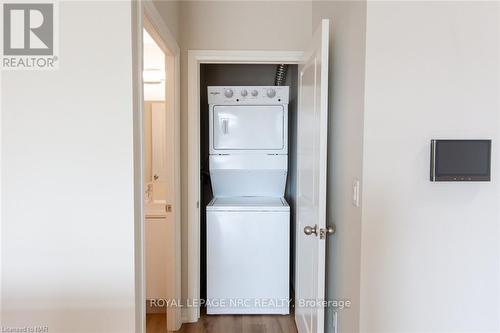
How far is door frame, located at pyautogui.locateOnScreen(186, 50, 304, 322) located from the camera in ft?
7.25

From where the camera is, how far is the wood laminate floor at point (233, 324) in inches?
88.9

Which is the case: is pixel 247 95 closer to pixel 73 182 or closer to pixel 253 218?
pixel 253 218

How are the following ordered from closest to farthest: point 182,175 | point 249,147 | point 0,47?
1. point 0,47
2. point 182,175
3. point 249,147

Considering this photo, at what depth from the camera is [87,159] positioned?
4.03ft

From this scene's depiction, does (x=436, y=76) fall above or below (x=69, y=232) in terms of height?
above

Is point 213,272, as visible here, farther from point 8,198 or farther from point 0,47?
point 0,47

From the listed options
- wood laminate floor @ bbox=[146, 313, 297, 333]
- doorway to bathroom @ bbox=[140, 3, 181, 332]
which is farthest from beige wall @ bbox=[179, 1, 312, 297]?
wood laminate floor @ bbox=[146, 313, 297, 333]

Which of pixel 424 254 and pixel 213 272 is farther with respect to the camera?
pixel 213 272

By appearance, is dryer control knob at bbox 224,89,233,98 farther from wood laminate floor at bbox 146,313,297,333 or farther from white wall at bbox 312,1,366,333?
wood laminate floor at bbox 146,313,297,333

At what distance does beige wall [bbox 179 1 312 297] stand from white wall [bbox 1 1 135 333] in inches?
41.1

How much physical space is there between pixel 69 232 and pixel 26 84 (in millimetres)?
616

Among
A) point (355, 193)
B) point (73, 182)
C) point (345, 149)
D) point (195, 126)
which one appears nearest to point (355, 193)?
point (355, 193)

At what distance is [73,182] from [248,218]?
55.0 inches

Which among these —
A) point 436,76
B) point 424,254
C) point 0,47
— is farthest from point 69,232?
point 436,76
